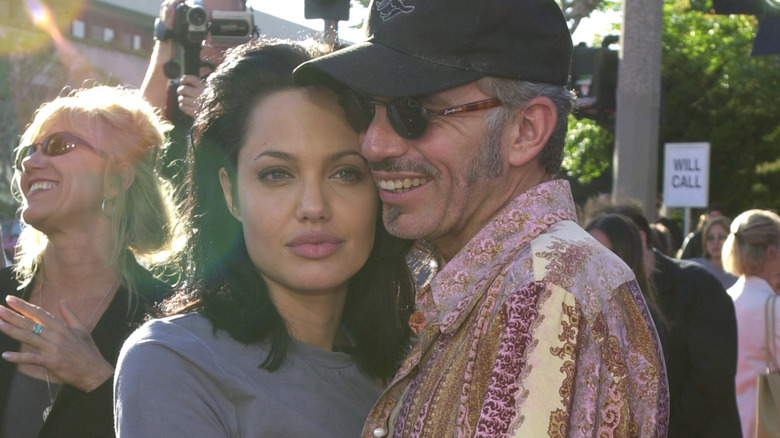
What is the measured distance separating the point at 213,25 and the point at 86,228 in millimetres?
1102

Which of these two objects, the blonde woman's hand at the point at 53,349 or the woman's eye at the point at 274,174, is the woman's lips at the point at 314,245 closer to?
the woman's eye at the point at 274,174

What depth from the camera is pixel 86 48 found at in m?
37.9

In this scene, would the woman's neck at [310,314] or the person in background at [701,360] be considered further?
the person in background at [701,360]

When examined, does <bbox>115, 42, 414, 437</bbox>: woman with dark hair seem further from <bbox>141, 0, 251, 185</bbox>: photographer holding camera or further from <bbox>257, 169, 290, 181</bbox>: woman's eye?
<bbox>141, 0, 251, 185</bbox>: photographer holding camera

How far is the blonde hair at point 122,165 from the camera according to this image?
400cm

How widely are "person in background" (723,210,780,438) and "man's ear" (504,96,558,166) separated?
4.09 meters

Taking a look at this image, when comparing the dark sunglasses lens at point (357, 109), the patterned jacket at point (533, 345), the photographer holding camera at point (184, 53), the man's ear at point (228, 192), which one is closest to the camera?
the patterned jacket at point (533, 345)

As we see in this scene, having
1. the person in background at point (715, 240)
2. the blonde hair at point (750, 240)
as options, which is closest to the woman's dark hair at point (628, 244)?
the blonde hair at point (750, 240)

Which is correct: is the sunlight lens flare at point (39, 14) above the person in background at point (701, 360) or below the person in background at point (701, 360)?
above

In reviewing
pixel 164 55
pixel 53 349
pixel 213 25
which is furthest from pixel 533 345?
pixel 164 55

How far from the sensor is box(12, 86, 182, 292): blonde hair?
13.1 ft

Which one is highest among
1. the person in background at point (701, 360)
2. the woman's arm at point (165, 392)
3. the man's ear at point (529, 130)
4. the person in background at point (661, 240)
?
the man's ear at point (529, 130)

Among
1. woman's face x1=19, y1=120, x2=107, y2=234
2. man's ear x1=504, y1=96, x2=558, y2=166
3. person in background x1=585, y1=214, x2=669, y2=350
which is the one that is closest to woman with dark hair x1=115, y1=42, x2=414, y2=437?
man's ear x1=504, y1=96, x2=558, y2=166

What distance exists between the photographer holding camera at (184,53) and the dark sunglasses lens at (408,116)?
78.1 inches
